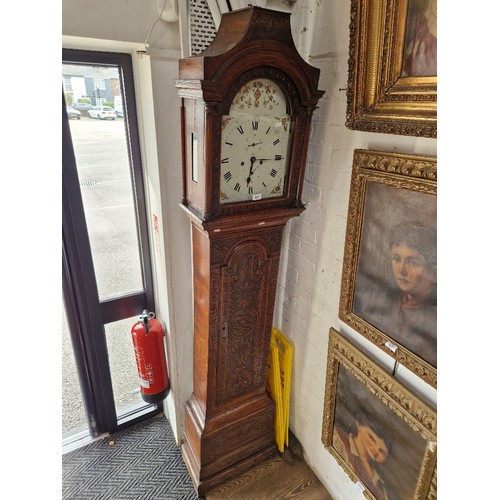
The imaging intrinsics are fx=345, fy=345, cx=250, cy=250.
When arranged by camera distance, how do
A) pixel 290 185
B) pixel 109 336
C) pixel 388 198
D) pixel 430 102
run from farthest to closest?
1. pixel 109 336
2. pixel 290 185
3. pixel 388 198
4. pixel 430 102

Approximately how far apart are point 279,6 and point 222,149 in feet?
2.39

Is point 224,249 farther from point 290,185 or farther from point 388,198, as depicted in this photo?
point 388,198

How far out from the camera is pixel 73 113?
156cm

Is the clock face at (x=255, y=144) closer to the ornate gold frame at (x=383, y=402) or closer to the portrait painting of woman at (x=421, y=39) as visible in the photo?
the portrait painting of woman at (x=421, y=39)

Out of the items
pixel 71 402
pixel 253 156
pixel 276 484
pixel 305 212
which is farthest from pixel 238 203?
pixel 71 402

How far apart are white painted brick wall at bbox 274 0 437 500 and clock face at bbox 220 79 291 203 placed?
211mm

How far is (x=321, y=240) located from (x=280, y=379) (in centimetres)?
91

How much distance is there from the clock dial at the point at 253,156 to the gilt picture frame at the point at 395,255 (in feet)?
0.97

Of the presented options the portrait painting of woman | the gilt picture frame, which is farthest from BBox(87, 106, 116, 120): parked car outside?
A: the portrait painting of woman

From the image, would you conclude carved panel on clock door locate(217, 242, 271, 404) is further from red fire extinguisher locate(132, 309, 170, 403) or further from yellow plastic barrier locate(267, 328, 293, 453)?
red fire extinguisher locate(132, 309, 170, 403)

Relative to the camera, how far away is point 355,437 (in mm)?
1537

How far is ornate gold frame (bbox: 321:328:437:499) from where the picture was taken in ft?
3.87

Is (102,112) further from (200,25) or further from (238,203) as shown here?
(238,203)

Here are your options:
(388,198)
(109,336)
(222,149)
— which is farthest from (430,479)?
(109,336)
